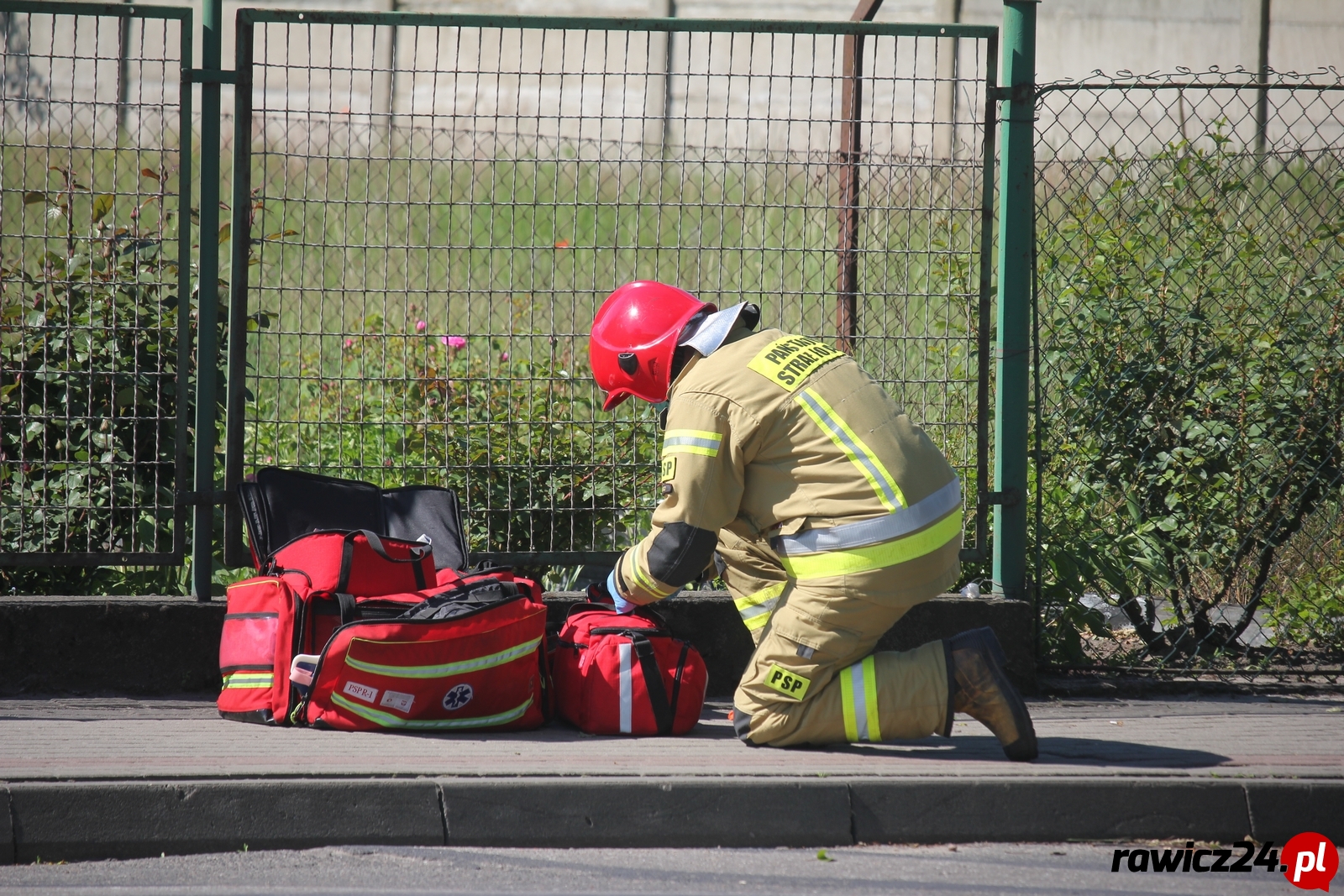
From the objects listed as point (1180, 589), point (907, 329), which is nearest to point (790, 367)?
point (907, 329)

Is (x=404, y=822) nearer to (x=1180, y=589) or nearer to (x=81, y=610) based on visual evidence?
(x=81, y=610)

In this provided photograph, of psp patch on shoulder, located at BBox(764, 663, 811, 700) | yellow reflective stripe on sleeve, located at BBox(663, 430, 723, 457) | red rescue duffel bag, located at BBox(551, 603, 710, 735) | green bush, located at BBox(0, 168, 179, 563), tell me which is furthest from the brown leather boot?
green bush, located at BBox(0, 168, 179, 563)

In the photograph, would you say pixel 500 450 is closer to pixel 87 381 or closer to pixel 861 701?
pixel 87 381

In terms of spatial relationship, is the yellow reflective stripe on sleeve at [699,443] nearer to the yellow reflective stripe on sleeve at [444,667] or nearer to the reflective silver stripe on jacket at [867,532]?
the reflective silver stripe on jacket at [867,532]

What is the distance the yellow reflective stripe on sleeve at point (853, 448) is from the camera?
3.52 meters

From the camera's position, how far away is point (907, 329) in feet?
14.9

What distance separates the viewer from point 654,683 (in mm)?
3793

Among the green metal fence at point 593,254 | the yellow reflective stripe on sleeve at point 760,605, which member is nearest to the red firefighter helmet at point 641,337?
the green metal fence at point 593,254

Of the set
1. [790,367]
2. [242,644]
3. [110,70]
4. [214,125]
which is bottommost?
[242,644]

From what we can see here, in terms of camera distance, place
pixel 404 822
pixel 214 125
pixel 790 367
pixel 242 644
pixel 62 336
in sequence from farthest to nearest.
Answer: pixel 62 336
pixel 214 125
pixel 242 644
pixel 790 367
pixel 404 822

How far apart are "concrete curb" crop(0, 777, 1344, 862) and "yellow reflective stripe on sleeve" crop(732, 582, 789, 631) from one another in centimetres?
63

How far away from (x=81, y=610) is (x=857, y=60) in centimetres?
341

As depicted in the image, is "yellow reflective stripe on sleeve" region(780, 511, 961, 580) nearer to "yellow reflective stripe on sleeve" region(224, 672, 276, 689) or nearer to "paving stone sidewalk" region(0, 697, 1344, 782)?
"paving stone sidewalk" region(0, 697, 1344, 782)

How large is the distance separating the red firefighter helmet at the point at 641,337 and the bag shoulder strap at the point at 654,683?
784 mm
